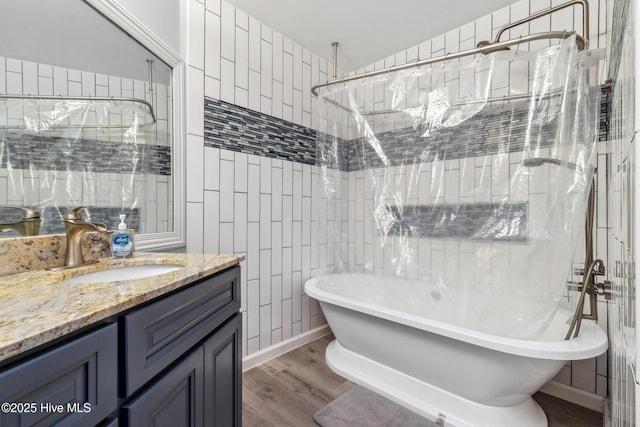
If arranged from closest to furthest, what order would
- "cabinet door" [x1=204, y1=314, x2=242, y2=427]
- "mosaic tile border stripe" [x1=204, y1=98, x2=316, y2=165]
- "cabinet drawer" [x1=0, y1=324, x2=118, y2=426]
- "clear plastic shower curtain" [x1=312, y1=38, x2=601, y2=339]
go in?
"cabinet drawer" [x1=0, y1=324, x2=118, y2=426] < "cabinet door" [x1=204, y1=314, x2=242, y2=427] < "clear plastic shower curtain" [x1=312, y1=38, x2=601, y2=339] < "mosaic tile border stripe" [x1=204, y1=98, x2=316, y2=165]

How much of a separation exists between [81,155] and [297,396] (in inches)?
64.6

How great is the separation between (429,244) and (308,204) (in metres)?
1.03

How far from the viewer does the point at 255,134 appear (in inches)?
79.4

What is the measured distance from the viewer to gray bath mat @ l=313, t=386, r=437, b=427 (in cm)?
145

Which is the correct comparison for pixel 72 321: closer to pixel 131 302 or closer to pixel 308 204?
pixel 131 302

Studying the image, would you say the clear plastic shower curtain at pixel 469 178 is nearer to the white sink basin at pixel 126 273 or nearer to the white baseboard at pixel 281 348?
the white baseboard at pixel 281 348

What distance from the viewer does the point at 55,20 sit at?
1.08 m

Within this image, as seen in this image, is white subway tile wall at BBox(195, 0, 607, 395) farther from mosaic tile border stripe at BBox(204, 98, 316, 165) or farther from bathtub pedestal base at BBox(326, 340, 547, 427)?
bathtub pedestal base at BBox(326, 340, 547, 427)

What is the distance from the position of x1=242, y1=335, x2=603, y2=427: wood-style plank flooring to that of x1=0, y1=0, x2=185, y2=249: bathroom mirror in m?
1.00

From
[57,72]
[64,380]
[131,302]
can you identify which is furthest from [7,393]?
[57,72]

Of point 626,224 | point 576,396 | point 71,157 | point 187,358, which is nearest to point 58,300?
point 187,358

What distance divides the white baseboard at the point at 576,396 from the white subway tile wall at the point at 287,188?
0.04 meters

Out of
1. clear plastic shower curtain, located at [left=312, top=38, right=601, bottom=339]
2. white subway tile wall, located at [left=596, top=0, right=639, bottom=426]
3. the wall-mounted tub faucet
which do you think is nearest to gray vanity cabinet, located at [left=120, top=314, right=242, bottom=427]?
white subway tile wall, located at [left=596, top=0, right=639, bottom=426]

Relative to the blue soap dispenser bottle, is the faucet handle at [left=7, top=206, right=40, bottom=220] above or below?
above
